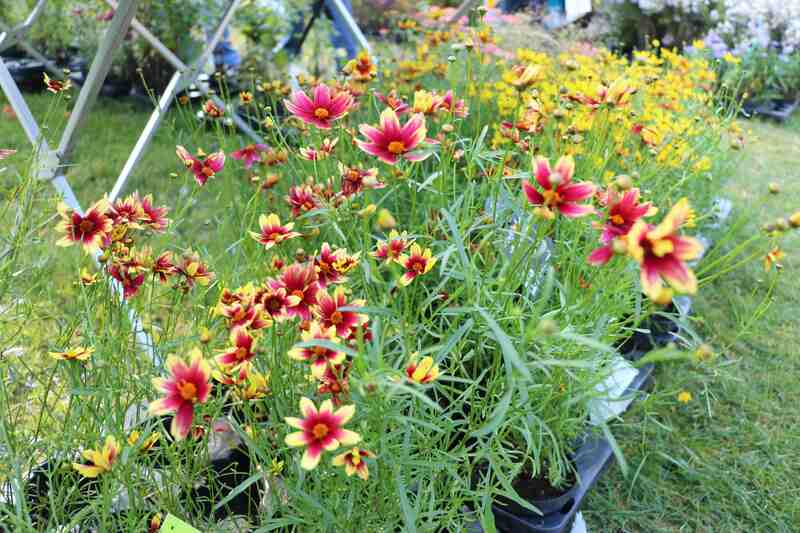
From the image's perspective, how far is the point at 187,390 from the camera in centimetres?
65

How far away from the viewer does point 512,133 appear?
1.12 meters

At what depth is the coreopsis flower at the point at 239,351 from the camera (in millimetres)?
691

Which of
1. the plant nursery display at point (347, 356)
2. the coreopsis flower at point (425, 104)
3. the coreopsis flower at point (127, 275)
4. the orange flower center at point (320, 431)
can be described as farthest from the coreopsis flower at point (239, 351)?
the coreopsis flower at point (425, 104)

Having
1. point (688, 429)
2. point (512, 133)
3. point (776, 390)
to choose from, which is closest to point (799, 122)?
point (776, 390)

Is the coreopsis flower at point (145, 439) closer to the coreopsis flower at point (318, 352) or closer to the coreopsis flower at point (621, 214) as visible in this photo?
the coreopsis flower at point (318, 352)

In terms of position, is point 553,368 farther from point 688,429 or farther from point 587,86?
point 587,86

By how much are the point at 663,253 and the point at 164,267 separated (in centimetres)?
66

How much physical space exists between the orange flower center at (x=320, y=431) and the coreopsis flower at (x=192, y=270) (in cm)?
33

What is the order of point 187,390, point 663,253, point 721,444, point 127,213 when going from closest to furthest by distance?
1. point 663,253
2. point 187,390
3. point 127,213
4. point 721,444

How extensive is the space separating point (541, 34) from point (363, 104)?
140 centimetres

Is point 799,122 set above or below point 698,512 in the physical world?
below

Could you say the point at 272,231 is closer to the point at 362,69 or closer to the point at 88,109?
the point at 362,69

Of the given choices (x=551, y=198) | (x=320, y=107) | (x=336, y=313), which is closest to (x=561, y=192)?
(x=551, y=198)

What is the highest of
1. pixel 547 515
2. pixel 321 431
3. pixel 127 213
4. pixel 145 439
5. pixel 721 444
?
pixel 127 213
